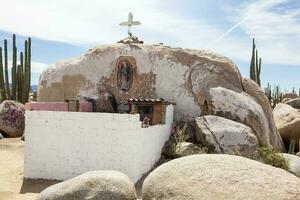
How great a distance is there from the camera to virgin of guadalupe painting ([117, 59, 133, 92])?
58.6 feet

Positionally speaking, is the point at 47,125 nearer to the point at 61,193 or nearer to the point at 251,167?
the point at 61,193

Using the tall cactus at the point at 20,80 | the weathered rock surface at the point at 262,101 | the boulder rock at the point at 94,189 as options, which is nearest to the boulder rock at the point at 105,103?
the weathered rock surface at the point at 262,101

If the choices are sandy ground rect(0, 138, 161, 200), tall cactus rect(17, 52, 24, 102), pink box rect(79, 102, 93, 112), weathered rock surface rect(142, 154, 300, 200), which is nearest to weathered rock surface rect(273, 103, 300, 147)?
pink box rect(79, 102, 93, 112)

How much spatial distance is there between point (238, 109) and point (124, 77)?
193 inches

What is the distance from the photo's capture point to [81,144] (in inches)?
476

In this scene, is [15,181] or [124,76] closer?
[15,181]

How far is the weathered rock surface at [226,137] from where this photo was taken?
48.2 feet

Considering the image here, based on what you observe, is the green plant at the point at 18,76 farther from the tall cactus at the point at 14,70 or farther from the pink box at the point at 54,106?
the pink box at the point at 54,106

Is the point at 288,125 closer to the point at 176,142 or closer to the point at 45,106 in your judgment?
the point at 176,142

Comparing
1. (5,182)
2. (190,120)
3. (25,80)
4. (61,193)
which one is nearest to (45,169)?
(5,182)

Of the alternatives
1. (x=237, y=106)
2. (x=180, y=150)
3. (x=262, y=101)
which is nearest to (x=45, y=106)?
(x=180, y=150)

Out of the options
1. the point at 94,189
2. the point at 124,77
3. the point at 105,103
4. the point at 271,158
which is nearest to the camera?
the point at 94,189

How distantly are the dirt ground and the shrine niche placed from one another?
4788 mm

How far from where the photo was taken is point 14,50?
930 inches
